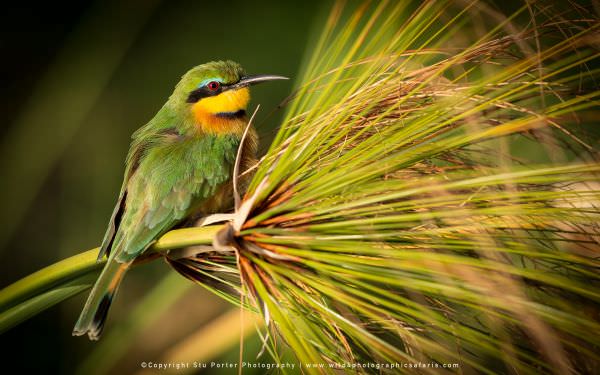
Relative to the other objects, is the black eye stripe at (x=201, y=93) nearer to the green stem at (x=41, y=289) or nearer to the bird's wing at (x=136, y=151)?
the bird's wing at (x=136, y=151)

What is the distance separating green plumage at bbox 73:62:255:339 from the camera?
888 mm

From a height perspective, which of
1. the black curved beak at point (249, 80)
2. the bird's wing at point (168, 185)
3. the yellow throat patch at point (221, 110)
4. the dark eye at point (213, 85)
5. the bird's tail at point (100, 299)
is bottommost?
the bird's tail at point (100, 299)

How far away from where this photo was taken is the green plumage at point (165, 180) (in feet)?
2.91

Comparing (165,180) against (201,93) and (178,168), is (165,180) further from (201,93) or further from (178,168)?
(201,93)

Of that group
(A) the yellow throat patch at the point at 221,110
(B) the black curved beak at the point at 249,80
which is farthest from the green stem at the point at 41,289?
(B) the black curved beak at the point at 249,80

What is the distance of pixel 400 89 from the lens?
0.75 m

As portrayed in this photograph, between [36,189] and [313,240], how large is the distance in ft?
3.06

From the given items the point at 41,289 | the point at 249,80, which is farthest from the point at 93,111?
the point at 41,289

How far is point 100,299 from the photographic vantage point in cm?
88

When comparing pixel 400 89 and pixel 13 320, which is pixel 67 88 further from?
pixel 400 89

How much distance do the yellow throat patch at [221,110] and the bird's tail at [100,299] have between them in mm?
437

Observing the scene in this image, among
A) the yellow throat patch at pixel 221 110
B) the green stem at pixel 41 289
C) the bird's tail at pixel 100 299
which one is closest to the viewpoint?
the green stem at pixel 41 289

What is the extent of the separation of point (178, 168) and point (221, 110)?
0.94 feet

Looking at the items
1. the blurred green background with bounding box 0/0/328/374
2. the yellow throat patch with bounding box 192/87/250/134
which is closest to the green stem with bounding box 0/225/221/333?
the blurred green background with bounding box 0/0/328/374
